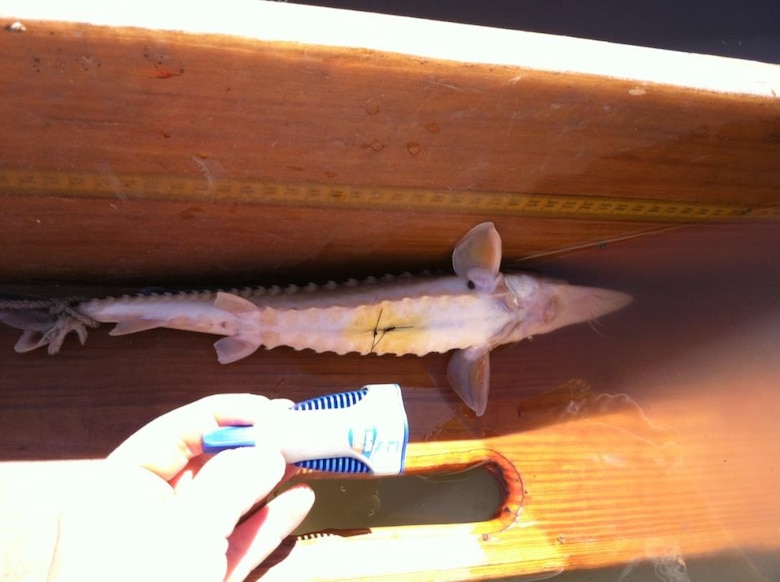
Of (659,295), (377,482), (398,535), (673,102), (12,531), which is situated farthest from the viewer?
(659,295)

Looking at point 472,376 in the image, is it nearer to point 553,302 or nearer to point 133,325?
point 553,302

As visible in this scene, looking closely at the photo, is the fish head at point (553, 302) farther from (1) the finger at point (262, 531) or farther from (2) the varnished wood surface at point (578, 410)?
(1) the finger at point (262, 531)

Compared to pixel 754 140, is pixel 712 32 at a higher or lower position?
higher

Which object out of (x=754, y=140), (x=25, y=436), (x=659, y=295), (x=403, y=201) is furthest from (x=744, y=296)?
(x=25, y=436)

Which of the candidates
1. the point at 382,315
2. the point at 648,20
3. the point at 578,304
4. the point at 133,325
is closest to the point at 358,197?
the point at 382,315

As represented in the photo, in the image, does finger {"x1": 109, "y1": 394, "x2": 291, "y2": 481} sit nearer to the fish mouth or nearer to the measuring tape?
the measuring tape

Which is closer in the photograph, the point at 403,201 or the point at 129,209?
the point at 129,209

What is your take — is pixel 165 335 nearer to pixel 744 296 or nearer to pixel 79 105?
pixel 79 105
